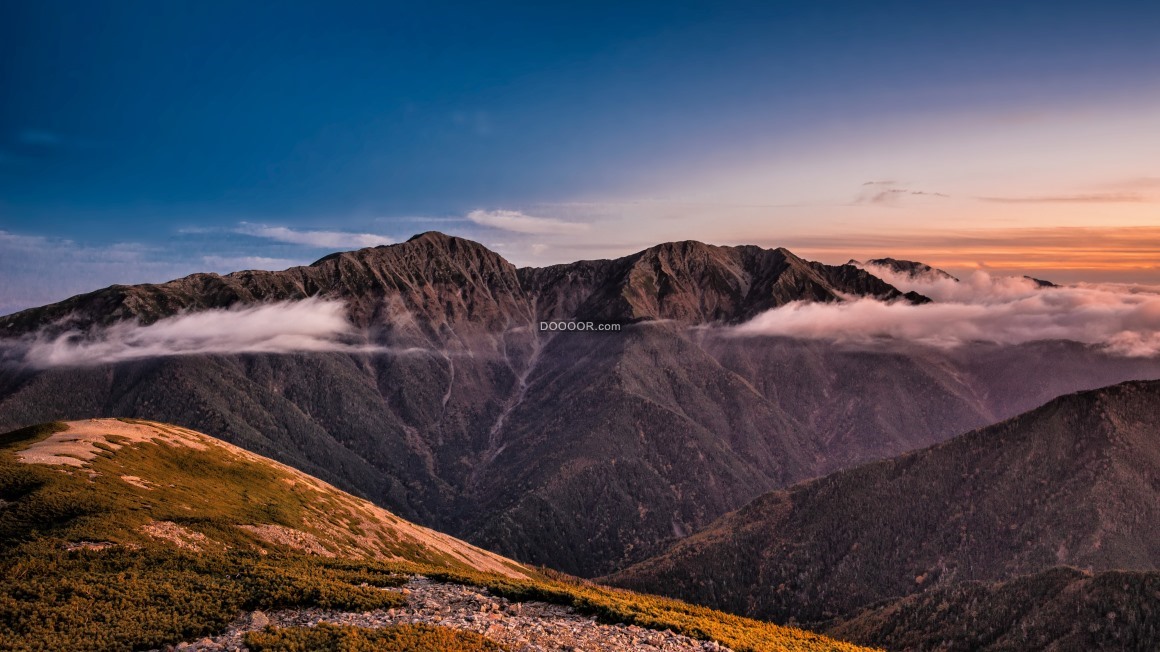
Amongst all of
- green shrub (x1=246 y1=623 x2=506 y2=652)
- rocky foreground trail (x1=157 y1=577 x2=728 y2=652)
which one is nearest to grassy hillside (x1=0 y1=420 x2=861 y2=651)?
green shrub (x1=246 y1=623 x2=506 y2=652)

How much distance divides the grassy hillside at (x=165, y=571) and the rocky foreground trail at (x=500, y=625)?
1271mm

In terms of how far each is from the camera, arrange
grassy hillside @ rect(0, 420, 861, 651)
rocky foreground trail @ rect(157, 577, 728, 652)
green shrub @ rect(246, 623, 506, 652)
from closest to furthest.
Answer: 1. green shrub @ rect(246, 623, 506, 652)
2. grassy hillside @ rect(0, 420, 861, 651)
3. rocky foreground trail @ rect(157, 577, 728, 652)

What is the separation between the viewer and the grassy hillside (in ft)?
122

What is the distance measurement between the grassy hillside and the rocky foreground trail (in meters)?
1.27

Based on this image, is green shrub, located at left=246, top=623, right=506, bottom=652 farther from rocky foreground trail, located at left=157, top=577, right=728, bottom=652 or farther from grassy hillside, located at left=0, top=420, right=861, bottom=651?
rocky foreground trail, located at left=157, top=577, right=728, bottom=652

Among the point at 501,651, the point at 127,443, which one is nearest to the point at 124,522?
the point at 501,651

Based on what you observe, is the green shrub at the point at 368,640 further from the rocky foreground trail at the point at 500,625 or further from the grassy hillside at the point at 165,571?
the rocky foreground trail at the point at 500,625

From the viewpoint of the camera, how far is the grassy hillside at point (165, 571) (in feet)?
122

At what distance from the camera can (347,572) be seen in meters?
52.4

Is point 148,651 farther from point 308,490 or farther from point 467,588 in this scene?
point 308,490

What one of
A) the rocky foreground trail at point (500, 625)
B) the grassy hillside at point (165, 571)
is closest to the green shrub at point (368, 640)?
the grassy hillside at point (165, 571)

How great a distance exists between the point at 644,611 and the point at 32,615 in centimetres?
3820

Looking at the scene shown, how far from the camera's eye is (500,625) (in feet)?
131

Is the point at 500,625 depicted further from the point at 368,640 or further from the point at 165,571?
the point at 165,571
